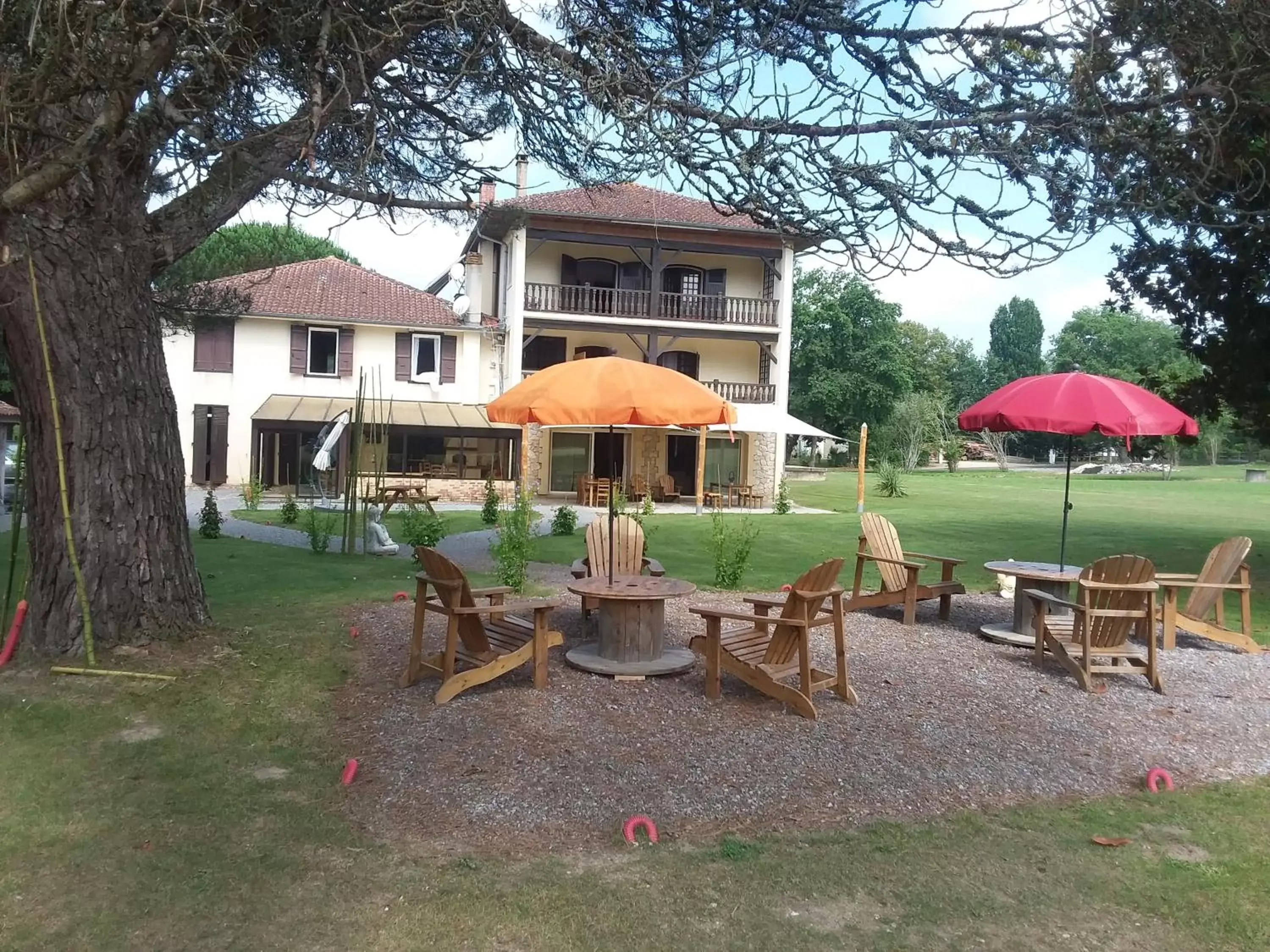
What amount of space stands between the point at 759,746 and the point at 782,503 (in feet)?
61.2

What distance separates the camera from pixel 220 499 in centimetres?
2256

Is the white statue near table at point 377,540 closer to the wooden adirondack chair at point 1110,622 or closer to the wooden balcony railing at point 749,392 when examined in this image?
the wooden adirondack chair at point 1110,622

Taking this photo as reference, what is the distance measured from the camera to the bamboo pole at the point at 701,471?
79.0 feet

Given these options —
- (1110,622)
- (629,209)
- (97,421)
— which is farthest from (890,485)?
(97,421)

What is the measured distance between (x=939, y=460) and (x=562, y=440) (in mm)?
36160

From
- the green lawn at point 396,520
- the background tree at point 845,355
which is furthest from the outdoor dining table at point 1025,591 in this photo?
the background tree at point 845,355

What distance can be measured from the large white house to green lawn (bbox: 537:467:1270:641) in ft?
16.0

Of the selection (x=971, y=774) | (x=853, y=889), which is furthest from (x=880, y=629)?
(x=853, y=889)

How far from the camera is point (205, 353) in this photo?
26.1 m

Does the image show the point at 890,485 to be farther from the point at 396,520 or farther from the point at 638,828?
the point at 638,828

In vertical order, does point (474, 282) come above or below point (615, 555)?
above

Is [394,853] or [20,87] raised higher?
[20,87]

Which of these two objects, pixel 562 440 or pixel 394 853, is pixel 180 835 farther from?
pixel 562 440

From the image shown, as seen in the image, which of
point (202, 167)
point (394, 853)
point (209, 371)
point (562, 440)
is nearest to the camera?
point (394, 853)
